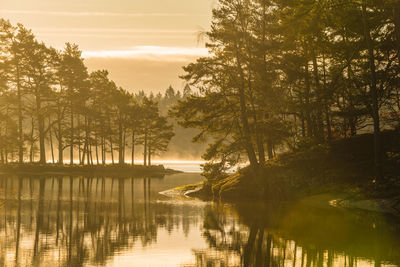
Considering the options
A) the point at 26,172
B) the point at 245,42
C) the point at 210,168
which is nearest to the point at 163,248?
the point at 210,168

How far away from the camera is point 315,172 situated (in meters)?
33.7

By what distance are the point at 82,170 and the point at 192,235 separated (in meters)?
47.3

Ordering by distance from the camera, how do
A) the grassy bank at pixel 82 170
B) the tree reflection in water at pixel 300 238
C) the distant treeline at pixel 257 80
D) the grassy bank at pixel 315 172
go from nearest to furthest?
1. the tree reflection in water at pixel 300 238
2. the grassy bank at pixel 315 172
3. the distant treeline at pixel 257 80
4. the grassy bank at pixel 82 170

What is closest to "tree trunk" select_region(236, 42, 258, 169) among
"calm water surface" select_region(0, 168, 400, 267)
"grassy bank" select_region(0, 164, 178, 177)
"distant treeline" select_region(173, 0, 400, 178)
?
"distant treeline" select_region(173, 0, 400, 178)

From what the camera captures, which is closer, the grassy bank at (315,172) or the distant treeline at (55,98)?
the grassy bank at (315,172)

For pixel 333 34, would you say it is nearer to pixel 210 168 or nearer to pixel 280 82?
pixel 280 82

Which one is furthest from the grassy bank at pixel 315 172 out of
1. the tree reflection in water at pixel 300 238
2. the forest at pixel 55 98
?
the forest at pixel 55 98

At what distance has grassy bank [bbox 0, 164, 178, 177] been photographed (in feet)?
193

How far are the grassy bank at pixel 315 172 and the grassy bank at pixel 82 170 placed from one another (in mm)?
29522

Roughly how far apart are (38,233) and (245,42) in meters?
22.7

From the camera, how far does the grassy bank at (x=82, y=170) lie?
193 ft

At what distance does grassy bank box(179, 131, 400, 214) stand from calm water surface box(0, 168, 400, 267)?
10.4ft

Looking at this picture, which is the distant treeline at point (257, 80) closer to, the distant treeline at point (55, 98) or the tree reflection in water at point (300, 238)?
the tree reflection in water at point (300, 238)

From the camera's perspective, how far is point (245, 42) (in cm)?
3694
